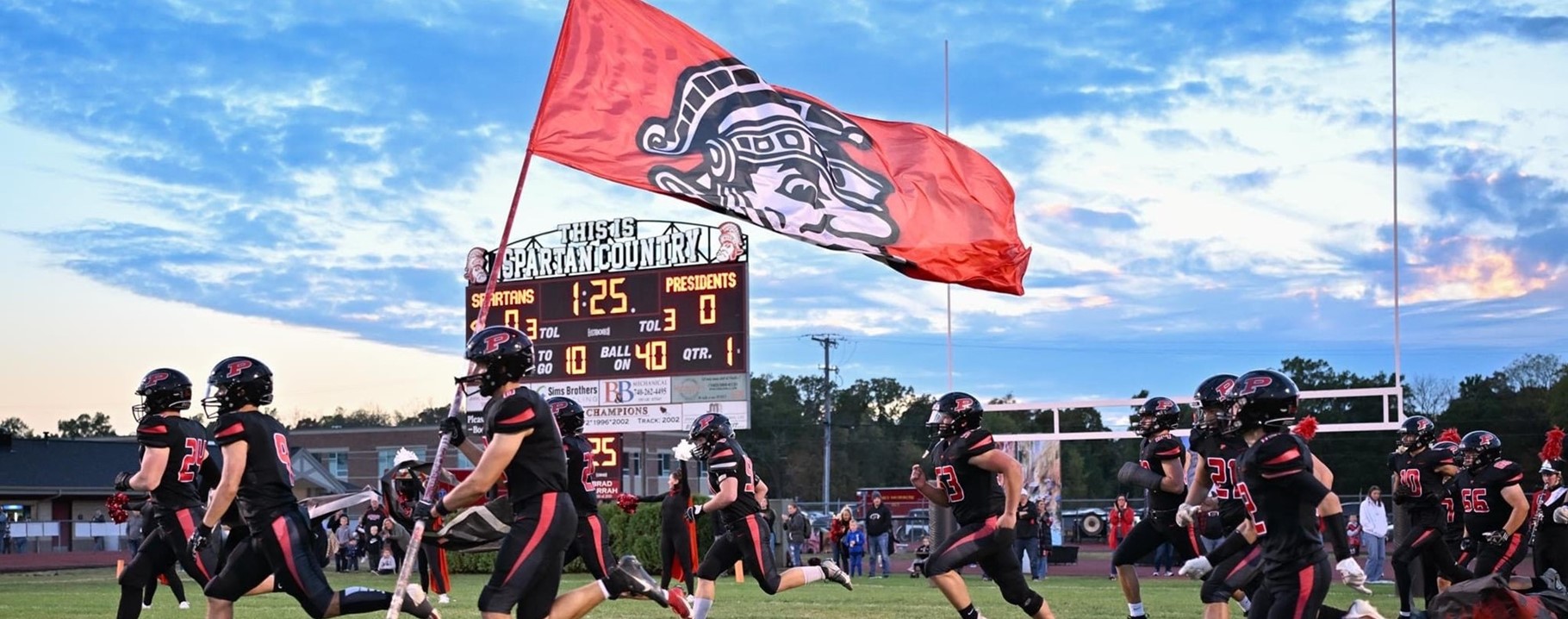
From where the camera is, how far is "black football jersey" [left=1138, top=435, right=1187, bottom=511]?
13867mm

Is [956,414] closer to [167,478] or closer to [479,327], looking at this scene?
[479,327]

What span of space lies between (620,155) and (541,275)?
18.4 m

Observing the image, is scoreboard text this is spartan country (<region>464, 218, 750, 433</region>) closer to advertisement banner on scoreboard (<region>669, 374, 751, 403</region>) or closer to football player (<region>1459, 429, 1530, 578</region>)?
advertisement banner on scoreboard (<region>669, 374, 751, 403</region>)

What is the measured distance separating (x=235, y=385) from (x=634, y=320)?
63.1 ft

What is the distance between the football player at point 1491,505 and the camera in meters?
14.6

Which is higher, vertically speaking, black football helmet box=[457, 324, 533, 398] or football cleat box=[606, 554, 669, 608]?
black football helmet box=[457, 324, 533, 398]

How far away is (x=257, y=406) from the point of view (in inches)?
407

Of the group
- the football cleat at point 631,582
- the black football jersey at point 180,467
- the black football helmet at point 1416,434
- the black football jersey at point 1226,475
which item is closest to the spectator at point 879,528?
the black football helmet at point 1416,434

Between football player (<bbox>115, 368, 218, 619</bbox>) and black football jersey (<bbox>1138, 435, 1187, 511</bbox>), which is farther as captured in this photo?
black football jersey (<bbox>1138, 435, 1187, 511</bbox>)

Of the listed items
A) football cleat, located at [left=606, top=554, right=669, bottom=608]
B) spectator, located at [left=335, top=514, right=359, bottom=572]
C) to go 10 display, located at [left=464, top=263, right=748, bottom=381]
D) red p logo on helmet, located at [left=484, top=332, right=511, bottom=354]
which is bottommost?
spectator, located at [left=335, top=514, right=359, bottom=572]

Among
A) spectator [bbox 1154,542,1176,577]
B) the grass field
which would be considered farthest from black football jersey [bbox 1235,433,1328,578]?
spectator [bbox 1154,542,1176,577]

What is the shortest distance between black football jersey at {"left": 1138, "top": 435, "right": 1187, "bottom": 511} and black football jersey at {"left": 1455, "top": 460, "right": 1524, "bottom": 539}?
3100 millimetres

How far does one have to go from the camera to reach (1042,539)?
3147 centimetres

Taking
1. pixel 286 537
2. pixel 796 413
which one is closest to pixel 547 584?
pixel 286 537
